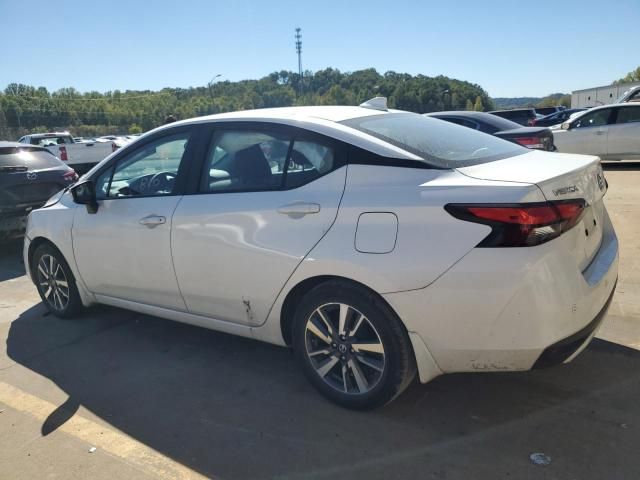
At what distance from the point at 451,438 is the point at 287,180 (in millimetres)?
1625

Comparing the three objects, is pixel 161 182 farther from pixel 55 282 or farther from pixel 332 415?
pixel 332 415

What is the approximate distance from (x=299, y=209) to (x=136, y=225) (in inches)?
54.6

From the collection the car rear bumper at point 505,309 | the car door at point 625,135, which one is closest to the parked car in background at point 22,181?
the car rear bumper at point 505,309

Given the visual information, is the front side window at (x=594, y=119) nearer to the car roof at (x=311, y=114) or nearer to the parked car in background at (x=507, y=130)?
the parked car in background at (x=507, y=130)

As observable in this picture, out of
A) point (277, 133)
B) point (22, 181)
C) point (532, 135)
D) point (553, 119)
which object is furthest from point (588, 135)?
point (22, 181)

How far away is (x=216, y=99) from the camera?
184 feet

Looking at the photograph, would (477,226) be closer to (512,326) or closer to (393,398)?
(512,326)

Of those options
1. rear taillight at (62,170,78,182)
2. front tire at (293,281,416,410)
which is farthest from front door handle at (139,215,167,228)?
rear taillight at (62,170,78,182)

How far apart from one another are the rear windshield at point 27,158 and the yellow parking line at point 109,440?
14.9ft

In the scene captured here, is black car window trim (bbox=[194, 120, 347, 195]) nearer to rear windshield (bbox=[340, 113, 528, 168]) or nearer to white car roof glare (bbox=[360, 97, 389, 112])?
rear windshield (bbox=[340, 113, 528, 168])

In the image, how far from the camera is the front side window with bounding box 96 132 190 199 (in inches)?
146

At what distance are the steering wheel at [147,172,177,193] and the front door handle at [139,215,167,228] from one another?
21 centimetres

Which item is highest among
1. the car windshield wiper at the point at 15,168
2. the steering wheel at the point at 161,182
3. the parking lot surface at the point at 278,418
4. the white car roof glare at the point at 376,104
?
the white car roof glare at the point at 376,104

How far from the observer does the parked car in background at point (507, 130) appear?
8.77 m
